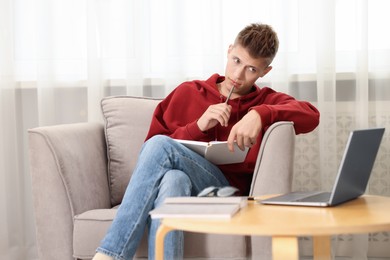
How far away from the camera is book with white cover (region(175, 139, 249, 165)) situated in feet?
6.11

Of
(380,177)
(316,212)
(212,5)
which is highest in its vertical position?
(212,5)

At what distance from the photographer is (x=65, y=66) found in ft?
9.36

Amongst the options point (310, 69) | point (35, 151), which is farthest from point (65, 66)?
point (310, 69)

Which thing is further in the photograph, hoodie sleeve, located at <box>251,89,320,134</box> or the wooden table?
hoodie sleeve, located at <box>251,89,320,134</box>

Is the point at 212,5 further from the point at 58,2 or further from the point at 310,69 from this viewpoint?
the point at 58,2

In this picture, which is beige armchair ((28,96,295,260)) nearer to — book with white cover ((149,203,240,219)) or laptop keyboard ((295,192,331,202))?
laptop keyboard ((295,192,331,202))

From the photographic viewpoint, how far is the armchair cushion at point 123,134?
2.33 meters

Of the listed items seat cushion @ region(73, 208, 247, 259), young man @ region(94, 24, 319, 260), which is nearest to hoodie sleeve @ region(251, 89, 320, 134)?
young man @ region(94, 24, 319, 260)

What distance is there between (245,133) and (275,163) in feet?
0.41

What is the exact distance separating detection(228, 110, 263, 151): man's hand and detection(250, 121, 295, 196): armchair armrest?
0.04 meters

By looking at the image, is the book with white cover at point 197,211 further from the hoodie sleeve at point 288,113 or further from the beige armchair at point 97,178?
the hoodie sleeve at point 288,113

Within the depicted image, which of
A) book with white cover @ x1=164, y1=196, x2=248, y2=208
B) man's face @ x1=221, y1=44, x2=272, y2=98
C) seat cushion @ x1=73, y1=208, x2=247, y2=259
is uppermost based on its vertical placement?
man's face @ x1=221, y1=44, x2=272, y2=98

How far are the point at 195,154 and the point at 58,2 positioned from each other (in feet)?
4.25

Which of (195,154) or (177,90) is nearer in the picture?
(195,154)
